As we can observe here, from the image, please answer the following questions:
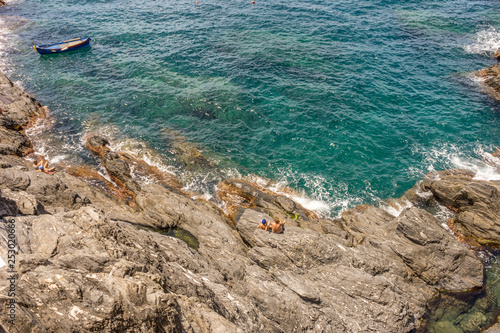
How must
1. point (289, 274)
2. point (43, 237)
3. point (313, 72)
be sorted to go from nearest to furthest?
point (43, 237), point (289, 274), point (313, 72)

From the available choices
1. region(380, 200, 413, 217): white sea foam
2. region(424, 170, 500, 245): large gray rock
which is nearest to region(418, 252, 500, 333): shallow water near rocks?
region(424, 170, 500, 245): large gray rock

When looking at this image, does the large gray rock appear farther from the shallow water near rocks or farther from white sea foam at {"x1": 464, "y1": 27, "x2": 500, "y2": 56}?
white sea foam at {"x1": 464, "y1": 27, "x2": 500, "y2": 56}

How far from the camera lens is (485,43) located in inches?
2116

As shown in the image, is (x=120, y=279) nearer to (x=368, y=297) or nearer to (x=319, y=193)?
(x=368, y=297)

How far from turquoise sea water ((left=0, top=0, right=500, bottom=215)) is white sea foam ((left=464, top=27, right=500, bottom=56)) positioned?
1.45 feet

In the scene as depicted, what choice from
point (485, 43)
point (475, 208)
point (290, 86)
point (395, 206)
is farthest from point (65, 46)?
point (485, 43)

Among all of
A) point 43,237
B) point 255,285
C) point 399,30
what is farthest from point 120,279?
point 399,30

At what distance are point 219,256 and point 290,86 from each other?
3350cm

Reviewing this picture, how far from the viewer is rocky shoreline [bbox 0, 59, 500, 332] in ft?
32.7

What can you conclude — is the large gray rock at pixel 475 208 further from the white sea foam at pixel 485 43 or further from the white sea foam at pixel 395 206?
the white sea foam at pixel 485 43

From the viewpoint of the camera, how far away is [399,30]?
5850 cm

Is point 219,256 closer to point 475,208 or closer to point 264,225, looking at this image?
point 264,225

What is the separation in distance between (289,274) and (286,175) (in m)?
14.9

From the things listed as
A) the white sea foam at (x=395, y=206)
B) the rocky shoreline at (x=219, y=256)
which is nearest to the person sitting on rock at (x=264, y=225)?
the rocky shoreline at (x=219, y=256)
